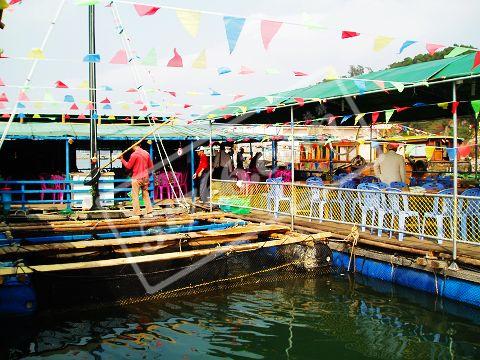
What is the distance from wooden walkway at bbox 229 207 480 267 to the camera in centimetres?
825

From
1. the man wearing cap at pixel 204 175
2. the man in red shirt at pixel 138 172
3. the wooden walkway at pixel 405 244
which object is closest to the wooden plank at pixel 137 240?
the wooden walkway at pixel 405 244

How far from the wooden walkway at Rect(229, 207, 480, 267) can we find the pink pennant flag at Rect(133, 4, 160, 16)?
6.27 meters

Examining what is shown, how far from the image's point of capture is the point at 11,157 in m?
18.8

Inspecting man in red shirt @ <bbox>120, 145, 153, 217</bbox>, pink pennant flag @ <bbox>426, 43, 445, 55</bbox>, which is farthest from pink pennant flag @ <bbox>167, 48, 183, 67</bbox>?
man in red shirt @ <bbox>120, 145, 153, 217</bbox>

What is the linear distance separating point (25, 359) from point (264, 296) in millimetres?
4343

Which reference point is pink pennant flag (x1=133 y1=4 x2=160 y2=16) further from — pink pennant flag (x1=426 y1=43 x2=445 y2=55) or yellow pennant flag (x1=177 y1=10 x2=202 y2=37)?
pink pennant flag (x1=426 y1=43 x2=445 y2=55)

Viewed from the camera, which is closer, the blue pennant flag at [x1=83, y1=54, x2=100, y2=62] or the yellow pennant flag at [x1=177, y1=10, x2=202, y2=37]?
the yellow pennant flag at [x1=177, y1=10, x2=202, y2=37]

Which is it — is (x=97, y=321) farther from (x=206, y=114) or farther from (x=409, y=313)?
(x=206, y=114)

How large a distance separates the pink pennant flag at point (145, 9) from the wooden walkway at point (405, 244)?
627cm

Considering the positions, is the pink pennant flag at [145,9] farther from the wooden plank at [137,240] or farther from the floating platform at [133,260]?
the wooden plank at [137,240]

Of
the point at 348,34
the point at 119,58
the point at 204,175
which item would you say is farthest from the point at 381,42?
the point at 204,175

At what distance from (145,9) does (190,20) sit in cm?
65

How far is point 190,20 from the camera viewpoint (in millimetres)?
6629

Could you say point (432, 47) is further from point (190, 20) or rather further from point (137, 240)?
point (137, 240)
